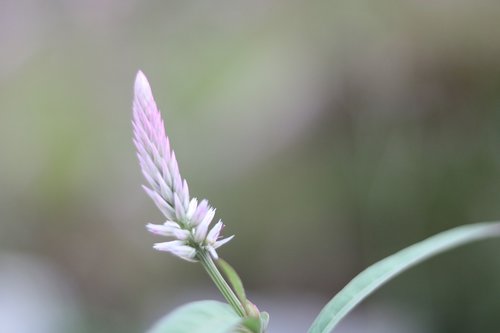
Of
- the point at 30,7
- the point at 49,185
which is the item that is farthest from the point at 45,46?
the point at 49,185

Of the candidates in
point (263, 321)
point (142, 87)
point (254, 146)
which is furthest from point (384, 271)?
point (254, 146)

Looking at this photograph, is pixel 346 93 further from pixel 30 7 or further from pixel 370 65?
pixel 30 7

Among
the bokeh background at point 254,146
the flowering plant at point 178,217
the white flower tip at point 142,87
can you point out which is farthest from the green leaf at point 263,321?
the bokeh background at point 254,146

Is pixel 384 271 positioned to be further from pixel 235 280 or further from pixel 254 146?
pixel 254 146

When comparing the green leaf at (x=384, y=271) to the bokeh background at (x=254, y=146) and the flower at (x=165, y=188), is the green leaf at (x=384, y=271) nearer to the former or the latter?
the flower at (x=165, y=188)

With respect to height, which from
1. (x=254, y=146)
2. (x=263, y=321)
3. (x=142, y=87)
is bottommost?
(x=254, y=146)

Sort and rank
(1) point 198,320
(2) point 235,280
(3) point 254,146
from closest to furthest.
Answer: (1) point 198,320
(2) point 235,280
(3) point 254,146

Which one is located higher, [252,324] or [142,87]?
[142,87]

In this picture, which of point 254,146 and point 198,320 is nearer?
point 198,320
